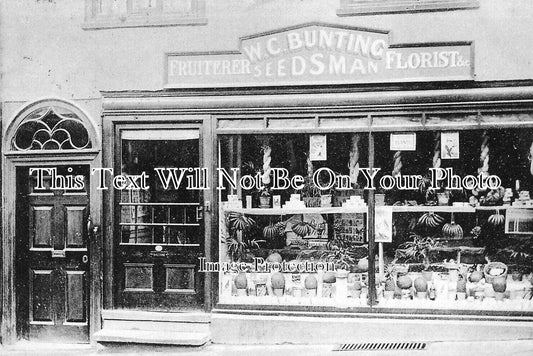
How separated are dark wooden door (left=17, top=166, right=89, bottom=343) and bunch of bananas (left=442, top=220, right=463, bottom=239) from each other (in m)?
4.92

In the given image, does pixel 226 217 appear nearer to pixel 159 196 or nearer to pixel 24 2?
pixel 159 196

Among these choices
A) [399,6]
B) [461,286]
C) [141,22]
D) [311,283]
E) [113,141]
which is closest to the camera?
[399,6]

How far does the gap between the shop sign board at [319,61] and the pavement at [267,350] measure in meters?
3.28

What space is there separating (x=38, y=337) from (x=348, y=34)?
597cm

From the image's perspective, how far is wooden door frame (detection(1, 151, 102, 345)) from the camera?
823 centimetres

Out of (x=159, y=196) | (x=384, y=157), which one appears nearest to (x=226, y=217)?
(x=159, y=196)

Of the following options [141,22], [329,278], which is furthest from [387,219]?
[141,22]

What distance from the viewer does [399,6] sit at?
7.54 metres

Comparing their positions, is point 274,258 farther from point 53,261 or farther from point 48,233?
point 48,233

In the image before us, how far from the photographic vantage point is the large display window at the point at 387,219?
7.62 metres

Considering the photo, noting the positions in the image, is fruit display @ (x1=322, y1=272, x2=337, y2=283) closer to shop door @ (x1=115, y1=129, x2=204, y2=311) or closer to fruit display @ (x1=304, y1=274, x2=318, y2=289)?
fruit display @ (x1=304, y1=274, x2=318, y2=289)

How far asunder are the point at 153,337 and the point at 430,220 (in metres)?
3.98

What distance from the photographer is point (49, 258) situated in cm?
841

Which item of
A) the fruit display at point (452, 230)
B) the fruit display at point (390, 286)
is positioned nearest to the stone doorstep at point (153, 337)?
the fruit display at point (390, 286)
